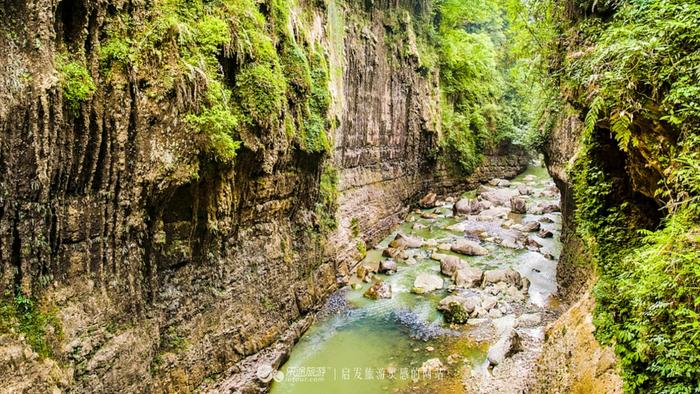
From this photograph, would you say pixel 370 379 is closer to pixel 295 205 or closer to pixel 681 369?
pixel 295 205

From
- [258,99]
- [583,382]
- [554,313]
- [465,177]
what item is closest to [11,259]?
[258,99]

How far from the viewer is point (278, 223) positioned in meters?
11.6

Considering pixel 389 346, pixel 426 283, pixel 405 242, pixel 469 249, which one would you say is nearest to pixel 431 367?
pixel 389 346

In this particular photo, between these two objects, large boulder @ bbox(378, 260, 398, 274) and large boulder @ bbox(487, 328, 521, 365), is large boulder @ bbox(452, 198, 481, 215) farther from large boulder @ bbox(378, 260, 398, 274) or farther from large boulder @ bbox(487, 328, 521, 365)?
large boulder @ bbox(487, 328, 521, 365)

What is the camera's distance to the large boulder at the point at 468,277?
15508 mm

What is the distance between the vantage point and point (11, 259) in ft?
19.2

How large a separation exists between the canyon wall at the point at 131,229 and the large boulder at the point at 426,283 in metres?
3.76

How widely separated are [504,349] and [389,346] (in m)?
2.90

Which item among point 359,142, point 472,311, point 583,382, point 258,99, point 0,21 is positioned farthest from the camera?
point 359,142

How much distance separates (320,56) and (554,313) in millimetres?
10320

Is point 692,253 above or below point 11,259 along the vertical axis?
above

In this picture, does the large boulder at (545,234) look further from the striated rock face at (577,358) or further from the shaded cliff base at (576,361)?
the shaded cliff base at (576,361)

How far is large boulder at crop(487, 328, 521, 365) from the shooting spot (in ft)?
34.6

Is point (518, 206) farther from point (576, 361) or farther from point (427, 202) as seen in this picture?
point (576, 361)
